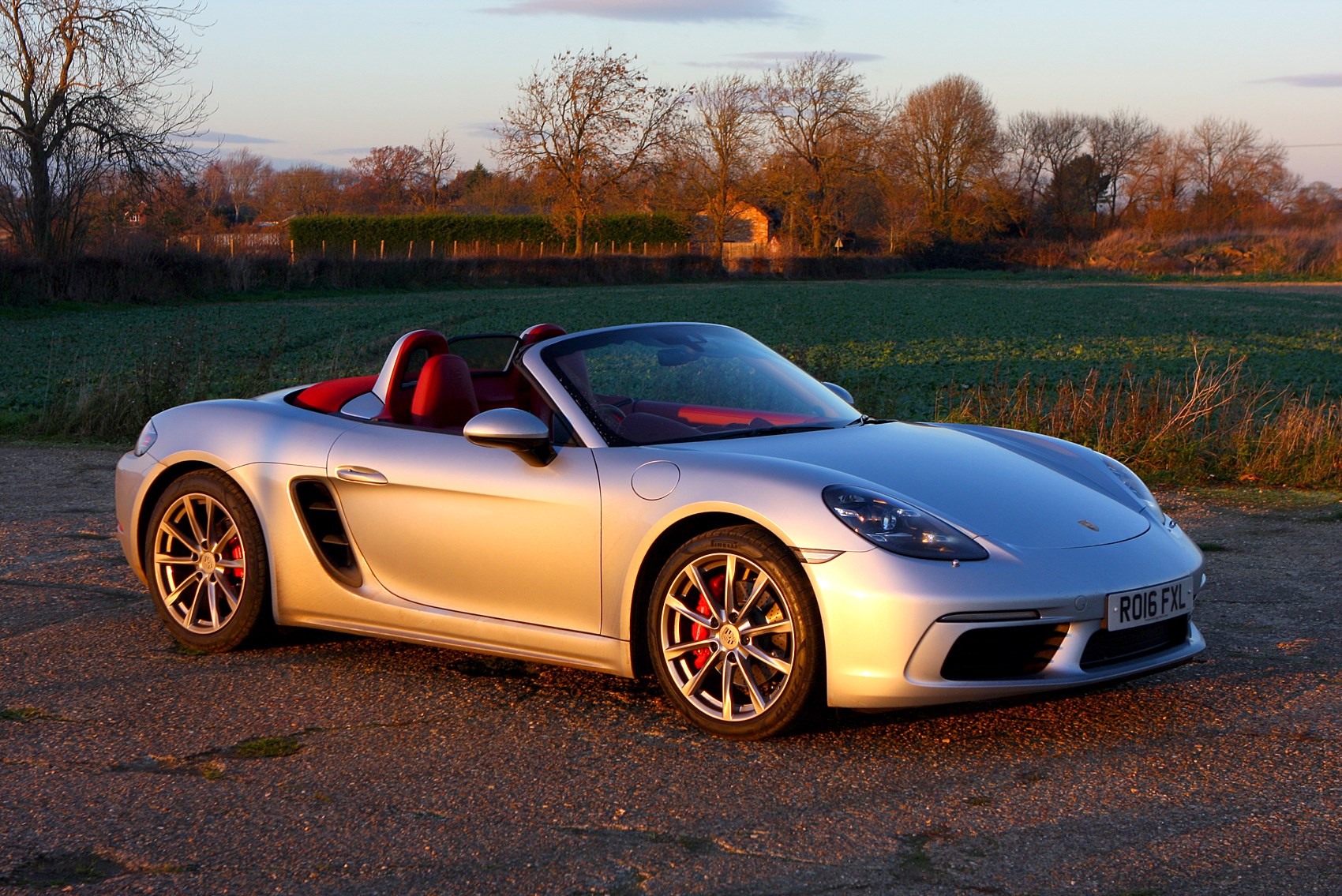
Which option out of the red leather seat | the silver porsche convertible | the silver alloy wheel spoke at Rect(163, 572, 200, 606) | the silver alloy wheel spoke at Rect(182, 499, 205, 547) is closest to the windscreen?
the silver porsche convertible

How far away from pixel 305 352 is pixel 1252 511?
2070 cm

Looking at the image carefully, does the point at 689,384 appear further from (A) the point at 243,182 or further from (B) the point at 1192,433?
(A) the point at 243,182

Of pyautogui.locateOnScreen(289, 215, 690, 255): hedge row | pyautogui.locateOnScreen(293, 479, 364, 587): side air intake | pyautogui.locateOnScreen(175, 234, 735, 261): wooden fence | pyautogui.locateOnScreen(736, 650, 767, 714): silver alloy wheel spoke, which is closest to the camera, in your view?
pyautogui.locateOnScreen(736, 650, 767, 714): silver alloy wheel spoke

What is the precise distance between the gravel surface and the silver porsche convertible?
0.23 meters

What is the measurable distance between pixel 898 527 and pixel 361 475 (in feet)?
6.76

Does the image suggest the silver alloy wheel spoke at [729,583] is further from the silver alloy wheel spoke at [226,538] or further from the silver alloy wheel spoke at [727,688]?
the silver alloy wheel spoke at [226,538]

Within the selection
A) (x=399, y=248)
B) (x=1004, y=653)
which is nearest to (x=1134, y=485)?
(x=1004, y=653)

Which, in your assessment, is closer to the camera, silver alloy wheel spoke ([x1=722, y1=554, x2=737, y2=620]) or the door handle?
silver alloy wheel spoke ([x1=722, y1=554, x2=737, y2=620])

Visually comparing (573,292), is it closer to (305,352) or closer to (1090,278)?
(305,352)

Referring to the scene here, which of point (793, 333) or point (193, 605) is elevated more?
point (793, 333)

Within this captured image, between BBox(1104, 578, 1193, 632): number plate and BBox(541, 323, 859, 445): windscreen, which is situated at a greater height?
BBox(541, 323, 859, 445): windscreen

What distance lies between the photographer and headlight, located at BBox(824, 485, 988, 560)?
3.76 metres

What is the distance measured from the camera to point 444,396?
502 cm

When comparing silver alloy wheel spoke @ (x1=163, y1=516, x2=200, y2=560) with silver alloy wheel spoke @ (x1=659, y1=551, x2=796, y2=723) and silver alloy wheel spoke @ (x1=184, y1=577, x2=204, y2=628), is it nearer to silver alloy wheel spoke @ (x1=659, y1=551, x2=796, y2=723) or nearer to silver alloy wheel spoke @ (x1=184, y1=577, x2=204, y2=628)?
silver alloy wheel spoke @ (x1=184, y1=577, x2=204, y2=628)
